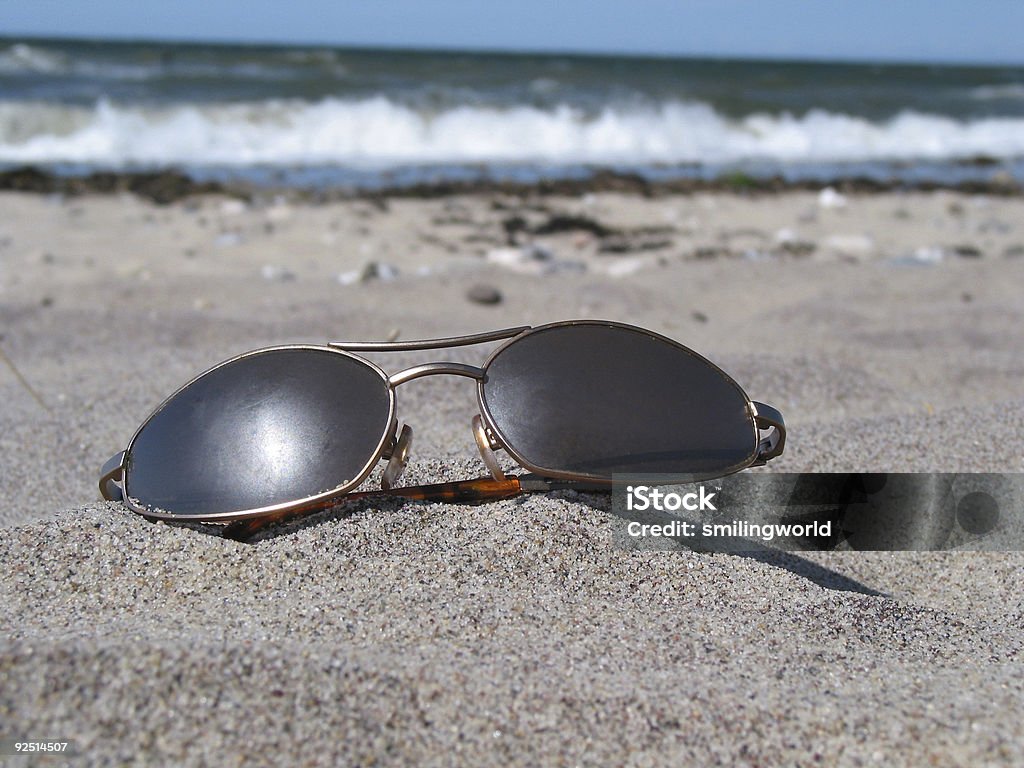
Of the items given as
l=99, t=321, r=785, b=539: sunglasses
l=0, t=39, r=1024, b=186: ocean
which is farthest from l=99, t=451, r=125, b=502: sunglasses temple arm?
l=0, t=39, r=1024, b=186: ocean

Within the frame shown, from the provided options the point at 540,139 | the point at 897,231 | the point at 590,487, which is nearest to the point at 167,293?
the point at 590,487

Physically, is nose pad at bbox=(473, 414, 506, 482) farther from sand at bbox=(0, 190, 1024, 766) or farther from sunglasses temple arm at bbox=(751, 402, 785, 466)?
sunglasses temple arm at bbox=(751, 402, 785, 466)

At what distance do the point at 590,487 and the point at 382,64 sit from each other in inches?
902

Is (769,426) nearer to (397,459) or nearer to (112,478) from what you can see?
(397,459)

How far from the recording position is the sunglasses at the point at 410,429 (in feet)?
4.54

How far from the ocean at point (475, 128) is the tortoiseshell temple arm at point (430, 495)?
6.54 meters

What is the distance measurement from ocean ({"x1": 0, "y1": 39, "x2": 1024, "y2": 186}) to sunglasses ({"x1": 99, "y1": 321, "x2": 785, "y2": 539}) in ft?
21.2

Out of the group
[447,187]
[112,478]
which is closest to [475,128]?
[447,187]

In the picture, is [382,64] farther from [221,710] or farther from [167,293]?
[221,710]

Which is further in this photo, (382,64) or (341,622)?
(382,64)

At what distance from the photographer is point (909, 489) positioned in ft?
5.94

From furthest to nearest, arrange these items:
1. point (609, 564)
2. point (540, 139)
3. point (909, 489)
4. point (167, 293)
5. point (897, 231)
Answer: point (540, 139), point (897, 231), point (167, 293), point (909, 489), point (609, 564)

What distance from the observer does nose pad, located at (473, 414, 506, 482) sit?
1.37m

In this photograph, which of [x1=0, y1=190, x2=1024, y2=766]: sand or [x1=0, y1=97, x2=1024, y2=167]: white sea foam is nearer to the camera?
[x1=0, y1=190, x2=1024, y2=766]: sand
